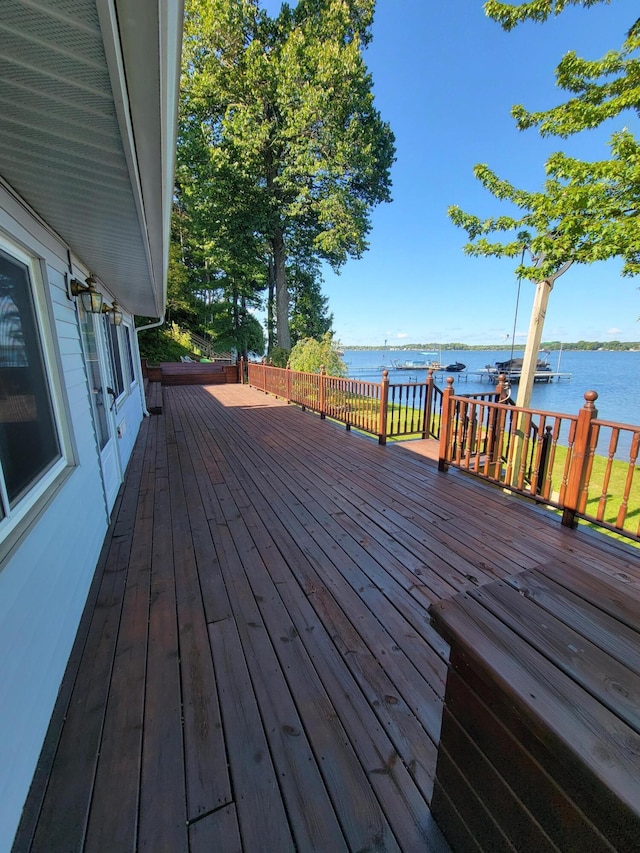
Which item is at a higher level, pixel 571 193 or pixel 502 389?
pixel 571 193

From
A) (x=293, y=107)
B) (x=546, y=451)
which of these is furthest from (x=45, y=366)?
(x=293, y=107)

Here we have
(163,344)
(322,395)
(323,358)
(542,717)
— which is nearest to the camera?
(542,717)

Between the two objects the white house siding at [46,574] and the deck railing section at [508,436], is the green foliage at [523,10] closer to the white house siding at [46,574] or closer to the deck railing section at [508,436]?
the deck railing section at [508,436]

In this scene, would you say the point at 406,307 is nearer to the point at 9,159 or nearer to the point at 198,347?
the point at 198,347

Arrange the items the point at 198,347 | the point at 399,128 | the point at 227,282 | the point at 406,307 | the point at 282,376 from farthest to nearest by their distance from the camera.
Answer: the point at 406,307, the point at 198,347, the point at 227,282, the point at 399,128, the point at 282,376

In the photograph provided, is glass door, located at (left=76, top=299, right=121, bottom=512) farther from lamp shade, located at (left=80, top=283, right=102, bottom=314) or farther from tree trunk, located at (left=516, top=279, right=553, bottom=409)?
tree trunk, located at (left=516, top=279, right=553, bottom=409)

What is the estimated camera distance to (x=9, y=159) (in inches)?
55.5

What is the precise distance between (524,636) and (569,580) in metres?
0.35

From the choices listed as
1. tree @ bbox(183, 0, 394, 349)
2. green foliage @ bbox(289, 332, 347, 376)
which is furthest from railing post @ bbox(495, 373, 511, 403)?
tree @ bbox(183, 0, 394, 349)

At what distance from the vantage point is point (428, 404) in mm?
5539

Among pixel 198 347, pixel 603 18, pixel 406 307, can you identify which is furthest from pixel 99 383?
pixel 406 307

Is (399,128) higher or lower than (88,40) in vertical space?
higher

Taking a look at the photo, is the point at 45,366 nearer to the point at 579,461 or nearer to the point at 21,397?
the point at 21,397

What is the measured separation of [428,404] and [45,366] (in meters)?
4.79
